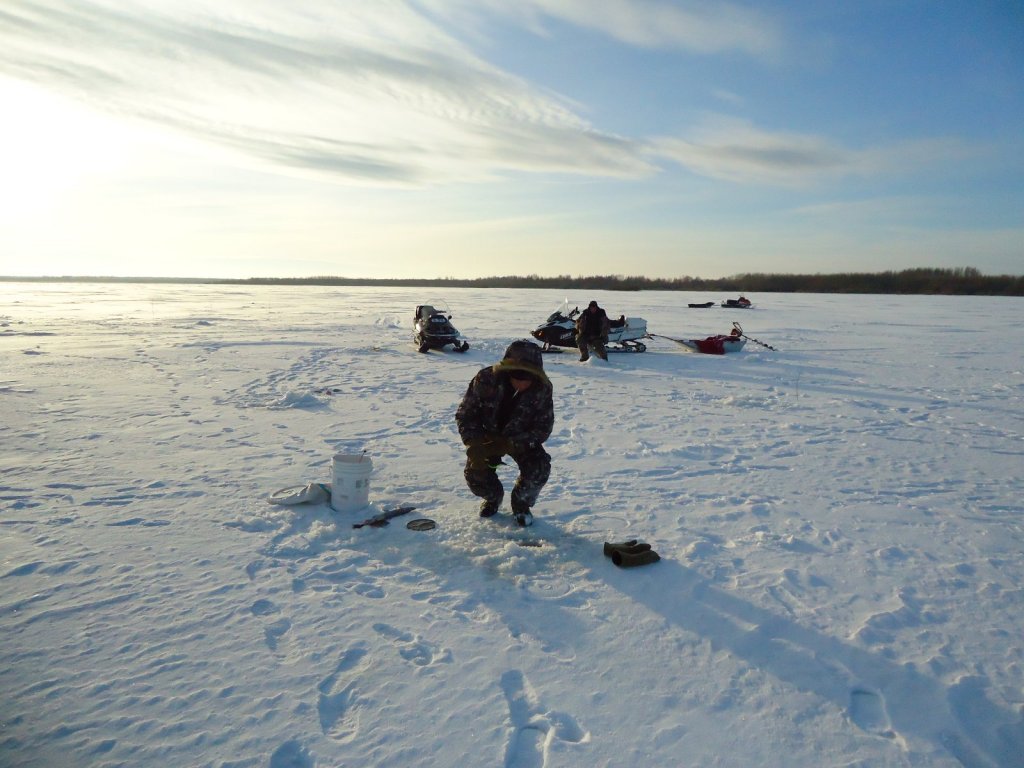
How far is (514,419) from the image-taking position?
4777mm

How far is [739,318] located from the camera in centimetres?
3019

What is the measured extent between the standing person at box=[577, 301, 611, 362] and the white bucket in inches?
396

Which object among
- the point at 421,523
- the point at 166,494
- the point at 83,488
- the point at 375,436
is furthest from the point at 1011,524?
the point at 83,488

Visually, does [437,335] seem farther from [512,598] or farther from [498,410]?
[512,598]

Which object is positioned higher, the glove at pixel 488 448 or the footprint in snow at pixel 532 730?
the glove at pixel 488 448

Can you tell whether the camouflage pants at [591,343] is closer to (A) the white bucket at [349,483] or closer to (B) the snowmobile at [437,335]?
(B) the snowmobile at [437,335]

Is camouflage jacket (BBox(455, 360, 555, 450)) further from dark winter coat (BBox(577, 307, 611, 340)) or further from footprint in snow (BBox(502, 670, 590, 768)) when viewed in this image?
dark winter coat (BBox(577, 307, 611, 340))

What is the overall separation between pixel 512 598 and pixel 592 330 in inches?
443

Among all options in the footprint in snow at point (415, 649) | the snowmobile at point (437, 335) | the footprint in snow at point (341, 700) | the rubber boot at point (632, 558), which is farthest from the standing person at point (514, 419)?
the snowmobile at point (437, 335)

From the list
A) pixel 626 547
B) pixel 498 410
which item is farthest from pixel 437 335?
pixel 626 547

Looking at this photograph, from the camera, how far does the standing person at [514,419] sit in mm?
4695

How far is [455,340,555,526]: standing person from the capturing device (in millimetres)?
4695

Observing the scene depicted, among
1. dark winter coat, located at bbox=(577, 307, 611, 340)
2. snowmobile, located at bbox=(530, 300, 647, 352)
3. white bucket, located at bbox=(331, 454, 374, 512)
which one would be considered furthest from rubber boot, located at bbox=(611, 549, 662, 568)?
snowmobile, located at bbox=(530, 300, 647, 352)

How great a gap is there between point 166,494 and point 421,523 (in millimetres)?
2374
